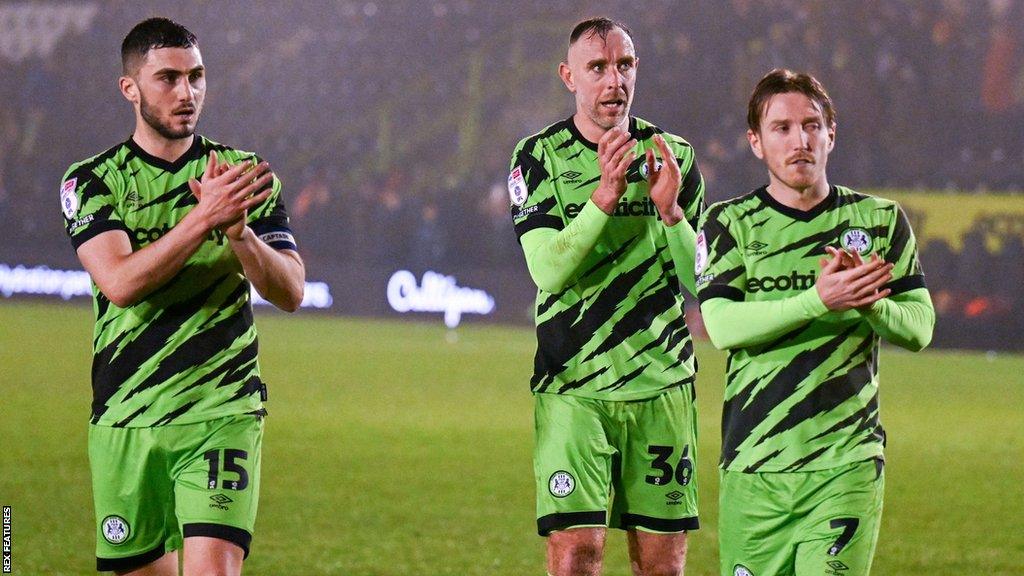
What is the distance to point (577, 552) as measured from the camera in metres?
4.44

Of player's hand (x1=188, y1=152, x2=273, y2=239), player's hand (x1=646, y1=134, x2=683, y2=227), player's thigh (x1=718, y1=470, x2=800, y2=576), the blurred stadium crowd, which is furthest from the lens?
the blurred stadium crowd

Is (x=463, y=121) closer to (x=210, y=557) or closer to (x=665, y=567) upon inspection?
(x=665, y=567)

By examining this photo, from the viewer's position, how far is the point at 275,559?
7000 millimetres

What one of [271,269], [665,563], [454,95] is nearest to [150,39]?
[271,269]

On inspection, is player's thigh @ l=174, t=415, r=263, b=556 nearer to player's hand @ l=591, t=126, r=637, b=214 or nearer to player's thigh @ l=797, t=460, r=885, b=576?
player's hand @ l=591, t=126, r=637, b=214

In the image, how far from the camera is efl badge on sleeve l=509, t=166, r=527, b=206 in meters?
4.62

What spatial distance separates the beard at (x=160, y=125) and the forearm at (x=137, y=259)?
368 millimetres

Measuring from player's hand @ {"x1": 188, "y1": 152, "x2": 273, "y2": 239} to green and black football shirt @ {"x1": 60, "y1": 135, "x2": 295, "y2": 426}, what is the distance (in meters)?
0.33

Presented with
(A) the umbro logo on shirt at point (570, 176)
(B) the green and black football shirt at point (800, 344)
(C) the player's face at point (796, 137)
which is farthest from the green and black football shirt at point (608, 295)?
(C) the player's face at point (796, 137)

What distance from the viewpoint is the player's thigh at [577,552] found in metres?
4.44

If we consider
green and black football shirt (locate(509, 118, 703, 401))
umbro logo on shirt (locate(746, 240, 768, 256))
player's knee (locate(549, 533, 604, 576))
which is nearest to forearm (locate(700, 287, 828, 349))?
umbro logo on shirt (locate(746, 240, 768, 256))

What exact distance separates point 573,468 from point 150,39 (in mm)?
1982

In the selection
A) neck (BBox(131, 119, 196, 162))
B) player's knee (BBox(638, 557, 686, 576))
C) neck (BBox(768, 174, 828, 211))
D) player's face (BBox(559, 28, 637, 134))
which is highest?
player's face (BBox(559, 28, 637, 134))

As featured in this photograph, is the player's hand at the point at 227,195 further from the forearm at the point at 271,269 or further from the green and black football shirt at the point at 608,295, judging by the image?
the green and black football shirt at the point at 608,295
